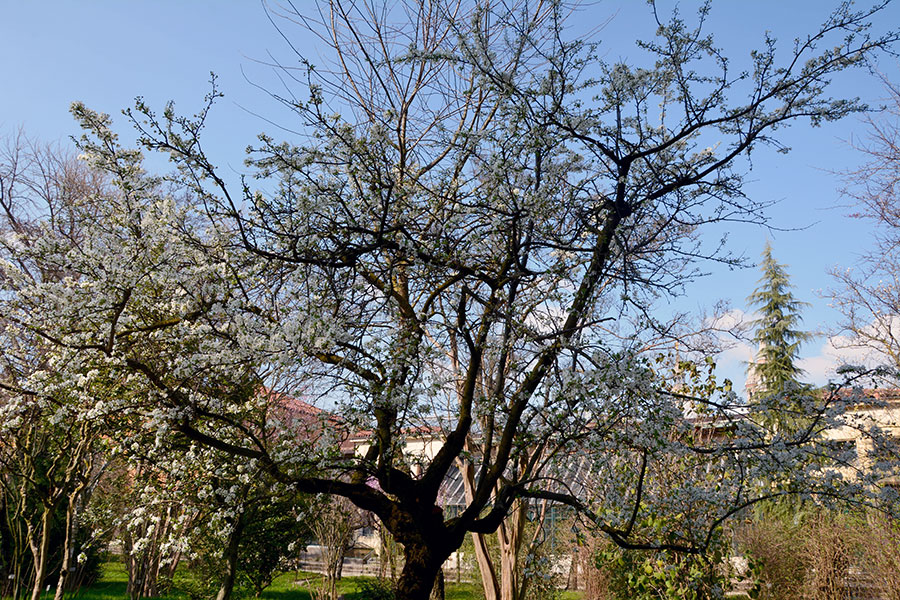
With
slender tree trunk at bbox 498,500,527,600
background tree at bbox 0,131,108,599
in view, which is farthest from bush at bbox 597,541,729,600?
background tree at bbox 0,131,108,599

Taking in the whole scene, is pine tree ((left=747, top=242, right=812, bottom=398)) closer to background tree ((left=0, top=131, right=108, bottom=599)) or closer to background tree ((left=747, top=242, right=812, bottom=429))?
background tree ((left=747, top=242, right=812, bottom=429))

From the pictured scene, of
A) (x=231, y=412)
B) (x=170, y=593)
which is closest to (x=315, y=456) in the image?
(x=231, y=412)

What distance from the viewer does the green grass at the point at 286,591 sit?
12.8m

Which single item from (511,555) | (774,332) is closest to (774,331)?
(774,332)

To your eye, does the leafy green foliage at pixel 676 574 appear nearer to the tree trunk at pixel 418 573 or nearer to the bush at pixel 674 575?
the bush at pixel 674 575

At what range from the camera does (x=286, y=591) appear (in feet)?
50.3

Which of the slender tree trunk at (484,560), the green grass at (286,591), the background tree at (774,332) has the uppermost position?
the background tree at (774,332)

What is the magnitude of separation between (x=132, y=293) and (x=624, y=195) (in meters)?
3.99

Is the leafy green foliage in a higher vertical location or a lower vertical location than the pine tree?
lower

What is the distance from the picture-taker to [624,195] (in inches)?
202

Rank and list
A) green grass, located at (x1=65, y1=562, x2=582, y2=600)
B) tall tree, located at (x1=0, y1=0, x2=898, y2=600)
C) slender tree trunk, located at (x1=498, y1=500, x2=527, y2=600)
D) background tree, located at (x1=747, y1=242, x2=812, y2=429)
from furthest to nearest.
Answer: background tree, located at (x1=747, y1=242, x2=812, y2=429)
green grass, located at (x1=65, y1=562, x2=582, y2=600)
slender tree trunk, located at (x1=498, y1=500, x2=527, y2=600)
tall tree, located at (x1=0, y1=0, x2=898, y2=600)

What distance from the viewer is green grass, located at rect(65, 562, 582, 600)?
12.8 meters

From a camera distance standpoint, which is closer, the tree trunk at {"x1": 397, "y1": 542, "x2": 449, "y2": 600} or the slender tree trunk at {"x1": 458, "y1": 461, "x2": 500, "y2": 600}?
the tree trunk at {"x1": 397, "y1": 542, "x2": 449, "y2": 600}

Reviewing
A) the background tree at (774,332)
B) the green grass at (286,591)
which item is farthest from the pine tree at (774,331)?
the green grass at (286,591)
